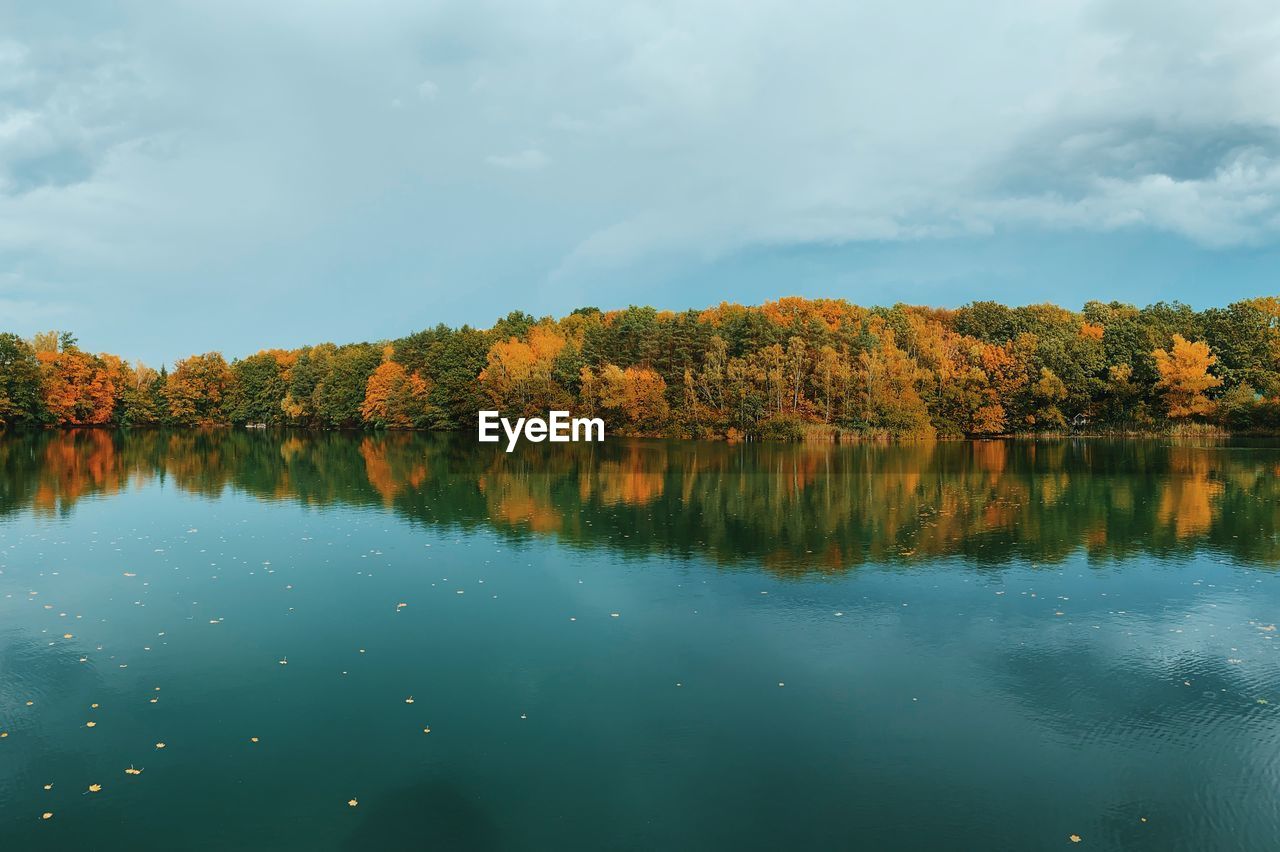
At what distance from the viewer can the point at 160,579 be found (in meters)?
15.9

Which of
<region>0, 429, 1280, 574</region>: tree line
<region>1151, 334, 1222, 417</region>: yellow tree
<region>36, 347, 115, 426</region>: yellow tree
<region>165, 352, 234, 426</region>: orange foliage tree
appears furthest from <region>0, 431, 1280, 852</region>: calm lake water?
<region>165, 352, 234, 426</region>: orange foliage tree

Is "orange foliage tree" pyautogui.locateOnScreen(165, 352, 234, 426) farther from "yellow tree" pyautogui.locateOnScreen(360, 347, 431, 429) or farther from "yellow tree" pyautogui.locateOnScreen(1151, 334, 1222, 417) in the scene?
"yellow tree" pyautogui.locateOnScreen(1151, 334, 1222, 417)

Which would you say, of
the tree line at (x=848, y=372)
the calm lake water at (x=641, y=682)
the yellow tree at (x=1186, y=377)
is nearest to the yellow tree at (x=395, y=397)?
the tree line at (x=848, y=372)

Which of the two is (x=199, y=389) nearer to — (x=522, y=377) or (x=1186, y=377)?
(x=522, y=377)

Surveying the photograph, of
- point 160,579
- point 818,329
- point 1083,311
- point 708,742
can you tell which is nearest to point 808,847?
point 708,742

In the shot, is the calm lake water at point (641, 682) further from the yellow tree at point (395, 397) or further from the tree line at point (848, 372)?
the yellow tree at point (395, 397)

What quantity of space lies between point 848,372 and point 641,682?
58.8 metres

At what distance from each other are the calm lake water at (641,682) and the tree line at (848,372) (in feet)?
147

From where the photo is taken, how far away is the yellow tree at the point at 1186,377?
6228 cm

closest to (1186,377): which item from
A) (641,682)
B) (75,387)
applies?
(641,682)

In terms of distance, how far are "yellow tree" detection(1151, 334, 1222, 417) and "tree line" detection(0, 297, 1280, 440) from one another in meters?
0.11

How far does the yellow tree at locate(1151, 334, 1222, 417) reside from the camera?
→ 62.3m

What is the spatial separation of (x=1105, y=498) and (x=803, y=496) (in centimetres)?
1036

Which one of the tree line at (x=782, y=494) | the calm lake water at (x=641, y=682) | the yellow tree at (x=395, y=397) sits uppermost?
the yellow tree at (x=395, y=397)
